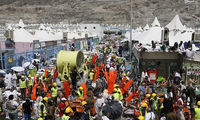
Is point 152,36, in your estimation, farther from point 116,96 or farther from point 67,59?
point 116,96

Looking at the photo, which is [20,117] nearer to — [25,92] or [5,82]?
[25,92]

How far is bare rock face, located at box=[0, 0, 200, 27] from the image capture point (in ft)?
279

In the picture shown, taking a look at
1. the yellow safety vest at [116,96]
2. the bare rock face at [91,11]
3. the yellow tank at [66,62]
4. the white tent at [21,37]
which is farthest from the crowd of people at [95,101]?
the bare rock face at [91,11]

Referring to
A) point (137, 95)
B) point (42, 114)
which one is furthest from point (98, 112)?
point (137, 95)

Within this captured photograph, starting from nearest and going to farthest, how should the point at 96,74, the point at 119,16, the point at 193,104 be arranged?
→ the point at 193,104 < the point at 96,74 < the point at 119,16

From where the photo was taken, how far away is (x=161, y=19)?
262ft

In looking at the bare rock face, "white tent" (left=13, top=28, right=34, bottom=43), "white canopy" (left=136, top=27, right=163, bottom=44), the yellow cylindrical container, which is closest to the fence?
"white tent" (left=13, top=28, right=34, bottom=43)

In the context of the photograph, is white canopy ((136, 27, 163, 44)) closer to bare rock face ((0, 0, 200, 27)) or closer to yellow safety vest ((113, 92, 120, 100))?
yellow safety vest ((113, 92, 120, 100))

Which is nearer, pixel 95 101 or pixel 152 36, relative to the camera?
pixel 95 101

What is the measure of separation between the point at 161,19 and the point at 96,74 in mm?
73957

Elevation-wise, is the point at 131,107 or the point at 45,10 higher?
the point at 45,10

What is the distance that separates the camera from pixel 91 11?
9338 centimetres

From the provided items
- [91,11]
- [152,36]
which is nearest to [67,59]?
[152,36]

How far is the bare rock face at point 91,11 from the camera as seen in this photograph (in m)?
85.0
